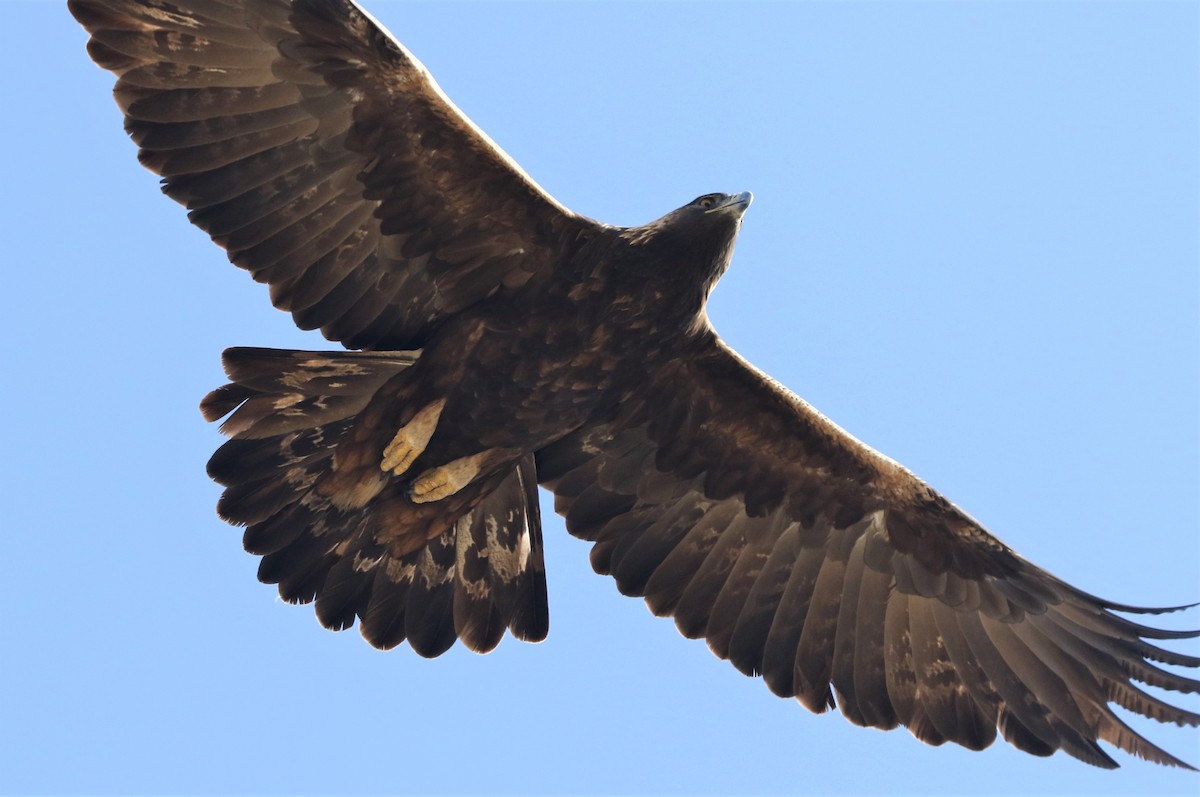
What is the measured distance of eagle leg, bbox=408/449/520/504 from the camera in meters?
11.7

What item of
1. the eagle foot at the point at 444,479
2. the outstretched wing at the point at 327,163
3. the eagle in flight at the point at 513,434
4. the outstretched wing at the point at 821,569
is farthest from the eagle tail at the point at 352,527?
the outstretched wing at the point at 821,569

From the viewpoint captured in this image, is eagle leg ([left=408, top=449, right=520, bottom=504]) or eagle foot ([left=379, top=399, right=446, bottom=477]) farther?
eagle leg ([left=408, top=449, right=520, bottom=504])

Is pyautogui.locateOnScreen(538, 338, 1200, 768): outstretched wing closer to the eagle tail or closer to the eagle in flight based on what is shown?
the eagle in flight

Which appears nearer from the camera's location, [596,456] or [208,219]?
[208,219]

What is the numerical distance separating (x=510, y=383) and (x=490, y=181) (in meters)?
1.26

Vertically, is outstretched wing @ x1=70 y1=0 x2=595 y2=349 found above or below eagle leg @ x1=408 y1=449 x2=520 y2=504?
above

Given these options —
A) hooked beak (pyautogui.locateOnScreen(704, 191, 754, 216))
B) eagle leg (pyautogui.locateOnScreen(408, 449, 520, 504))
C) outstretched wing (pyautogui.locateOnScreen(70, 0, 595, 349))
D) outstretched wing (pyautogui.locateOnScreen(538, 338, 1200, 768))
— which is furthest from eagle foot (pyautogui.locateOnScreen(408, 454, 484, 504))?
hooked beak (pyautogui.locateOnScreen(704, 191, 754, 216))

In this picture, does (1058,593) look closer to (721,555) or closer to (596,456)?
(721,555)

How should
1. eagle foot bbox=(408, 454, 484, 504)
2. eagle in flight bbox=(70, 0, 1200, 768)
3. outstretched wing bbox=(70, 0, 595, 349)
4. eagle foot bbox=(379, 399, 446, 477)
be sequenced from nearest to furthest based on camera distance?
outstretched wing bbox=(70, 0, 595, 349) < eagle in flight bbox=(70, 0, 1200, 768) < eagle foot bbox=(379, 399, 446, 477) < eagle foot bbox=(408, 454, 484, 504)

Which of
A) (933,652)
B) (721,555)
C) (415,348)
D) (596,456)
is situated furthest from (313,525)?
(933,652)

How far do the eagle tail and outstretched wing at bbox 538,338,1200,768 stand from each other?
645mm

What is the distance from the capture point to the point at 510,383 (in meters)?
11.4

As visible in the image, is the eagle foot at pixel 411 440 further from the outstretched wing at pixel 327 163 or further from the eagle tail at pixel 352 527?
the outstretched wing at pixel 327 163

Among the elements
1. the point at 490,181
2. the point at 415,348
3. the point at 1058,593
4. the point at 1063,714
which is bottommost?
the point at 1063,714
